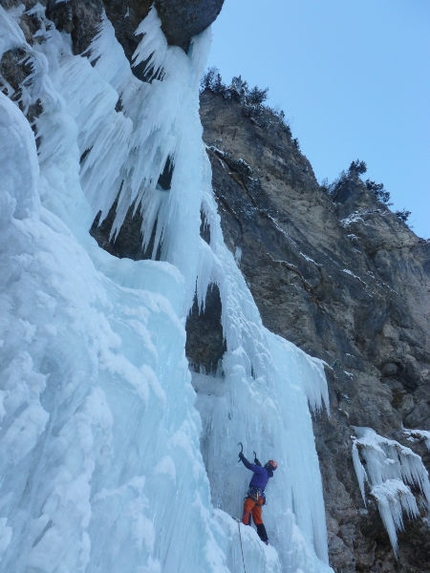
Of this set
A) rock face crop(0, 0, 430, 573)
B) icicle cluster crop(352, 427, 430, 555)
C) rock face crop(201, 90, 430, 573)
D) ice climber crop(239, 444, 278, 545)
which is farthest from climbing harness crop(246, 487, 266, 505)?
icicle cluster crop(352, 427, 430, 555)

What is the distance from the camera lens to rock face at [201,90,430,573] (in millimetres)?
9852

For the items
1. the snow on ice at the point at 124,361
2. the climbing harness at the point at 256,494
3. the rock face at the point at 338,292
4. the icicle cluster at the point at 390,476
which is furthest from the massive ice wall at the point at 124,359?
the icicle cluster at the point at 390,476

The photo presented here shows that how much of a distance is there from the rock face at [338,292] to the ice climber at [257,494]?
2.74 m

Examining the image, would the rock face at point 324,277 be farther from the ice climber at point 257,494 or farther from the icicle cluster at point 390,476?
the ice climber at point 257,494

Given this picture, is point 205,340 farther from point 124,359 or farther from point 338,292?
point 338,292

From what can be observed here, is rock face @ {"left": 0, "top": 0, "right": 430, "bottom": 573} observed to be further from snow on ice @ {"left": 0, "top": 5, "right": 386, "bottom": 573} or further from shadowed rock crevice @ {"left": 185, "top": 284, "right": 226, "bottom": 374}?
snow on ice @ {"left": 0, "top": 5, "right": 386, "bottom": 573}

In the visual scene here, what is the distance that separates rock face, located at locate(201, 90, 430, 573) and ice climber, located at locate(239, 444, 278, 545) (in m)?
2.74

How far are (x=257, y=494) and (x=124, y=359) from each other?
11.7ft

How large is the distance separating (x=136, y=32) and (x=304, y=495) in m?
7.48

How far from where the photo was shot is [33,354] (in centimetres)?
287

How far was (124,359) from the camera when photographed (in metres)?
3.73

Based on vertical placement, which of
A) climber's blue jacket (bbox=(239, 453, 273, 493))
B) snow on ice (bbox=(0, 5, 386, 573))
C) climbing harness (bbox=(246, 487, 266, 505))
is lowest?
climbing harness (bbox=(246, 487, 266, 505))

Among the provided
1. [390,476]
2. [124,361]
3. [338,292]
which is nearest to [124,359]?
[124,361]

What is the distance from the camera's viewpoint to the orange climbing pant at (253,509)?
6.18 metres
